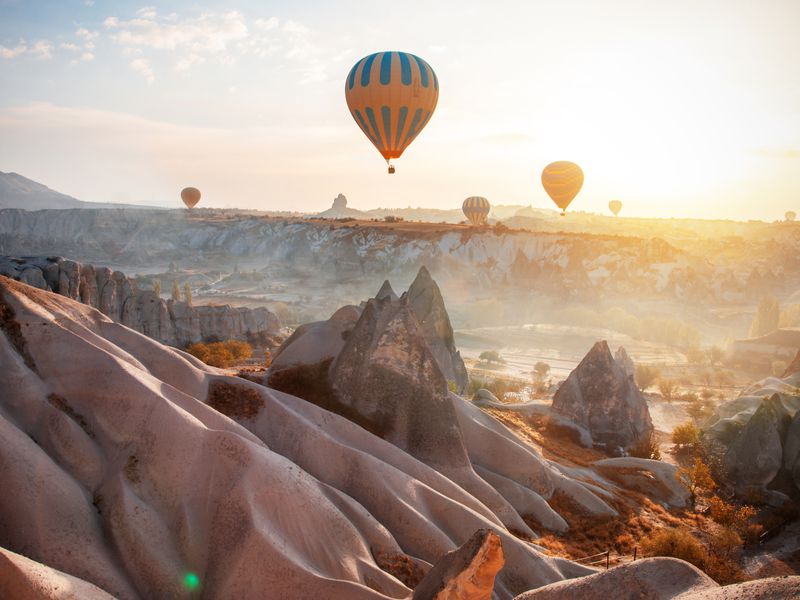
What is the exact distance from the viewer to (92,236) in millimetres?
113312

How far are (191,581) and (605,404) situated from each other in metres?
20.4

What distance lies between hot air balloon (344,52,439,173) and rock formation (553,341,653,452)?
1761cm

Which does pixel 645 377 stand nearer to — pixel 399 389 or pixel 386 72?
pixel 386 72

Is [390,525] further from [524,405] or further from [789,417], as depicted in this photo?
[789,417]

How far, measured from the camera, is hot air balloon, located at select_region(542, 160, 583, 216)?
230ft

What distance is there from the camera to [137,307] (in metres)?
36.3

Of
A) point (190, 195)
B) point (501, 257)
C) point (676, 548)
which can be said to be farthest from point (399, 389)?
point (190, 195)

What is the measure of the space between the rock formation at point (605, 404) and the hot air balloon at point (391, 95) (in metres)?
17.6

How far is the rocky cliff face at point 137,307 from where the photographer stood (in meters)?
26.3

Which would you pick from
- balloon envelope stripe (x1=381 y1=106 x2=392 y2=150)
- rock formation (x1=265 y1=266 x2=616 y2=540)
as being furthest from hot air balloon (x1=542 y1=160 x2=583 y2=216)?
rock formation (x1=265 y1=266 x2=616 y2=540)

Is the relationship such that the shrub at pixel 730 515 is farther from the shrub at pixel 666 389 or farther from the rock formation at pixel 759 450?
the shrub at pixel 666 389

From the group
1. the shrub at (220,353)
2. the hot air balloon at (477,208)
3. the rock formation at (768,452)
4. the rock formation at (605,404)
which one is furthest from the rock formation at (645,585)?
the hot air balloon at (477,208)

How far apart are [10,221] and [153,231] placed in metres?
32.1

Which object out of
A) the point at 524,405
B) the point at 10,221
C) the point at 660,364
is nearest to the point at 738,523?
the point at 524,405
